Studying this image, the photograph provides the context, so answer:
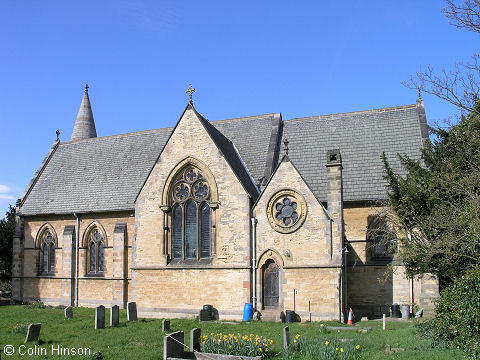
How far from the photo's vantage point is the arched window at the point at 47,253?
31.3 metres

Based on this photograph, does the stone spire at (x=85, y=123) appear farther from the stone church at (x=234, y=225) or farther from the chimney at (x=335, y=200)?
the chimney at (x=335, y=200)

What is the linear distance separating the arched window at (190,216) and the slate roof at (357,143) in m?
5.44

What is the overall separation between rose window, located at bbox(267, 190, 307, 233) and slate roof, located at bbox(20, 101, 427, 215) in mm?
1715

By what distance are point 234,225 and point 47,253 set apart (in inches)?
589

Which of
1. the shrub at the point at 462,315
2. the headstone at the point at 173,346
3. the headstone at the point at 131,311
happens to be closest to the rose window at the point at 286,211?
the headstone at the point at 131,311

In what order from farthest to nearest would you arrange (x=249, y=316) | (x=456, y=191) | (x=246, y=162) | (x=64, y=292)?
(x=64, y=292) < (x=246, y=162) < (x=249, y=316) < (x=456, y=191)

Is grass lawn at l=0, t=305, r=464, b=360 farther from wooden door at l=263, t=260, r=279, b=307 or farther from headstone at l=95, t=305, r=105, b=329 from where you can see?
wooden door at l=263, t=260, r=279, b=307

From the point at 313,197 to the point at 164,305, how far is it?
896 centimetres

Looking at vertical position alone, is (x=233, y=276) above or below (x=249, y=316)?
above

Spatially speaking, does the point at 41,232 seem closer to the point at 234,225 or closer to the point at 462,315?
the point at 234,225

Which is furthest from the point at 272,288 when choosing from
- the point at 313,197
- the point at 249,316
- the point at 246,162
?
the point at 246,162

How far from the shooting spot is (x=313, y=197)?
2173cm

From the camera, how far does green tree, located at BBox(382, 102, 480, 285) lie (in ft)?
50.5

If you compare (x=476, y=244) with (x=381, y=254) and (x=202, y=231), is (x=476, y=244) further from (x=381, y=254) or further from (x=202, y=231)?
(x=202, y=231)
